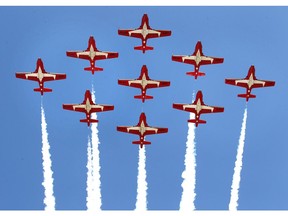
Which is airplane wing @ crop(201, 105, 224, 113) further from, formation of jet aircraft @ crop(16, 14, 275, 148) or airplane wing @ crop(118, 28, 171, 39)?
airplane wing @ crop(118, 28, 171, 39)

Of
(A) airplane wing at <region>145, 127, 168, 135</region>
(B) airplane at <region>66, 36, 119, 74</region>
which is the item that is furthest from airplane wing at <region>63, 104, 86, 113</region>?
(A) airplane wing at <region>145, 127, 168, 135</region>

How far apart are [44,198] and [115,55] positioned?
457 inches

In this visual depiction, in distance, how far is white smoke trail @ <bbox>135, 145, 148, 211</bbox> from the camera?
33.8 m

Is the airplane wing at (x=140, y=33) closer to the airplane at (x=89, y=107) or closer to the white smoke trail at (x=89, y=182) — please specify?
the airplane at (x=89, y=107)

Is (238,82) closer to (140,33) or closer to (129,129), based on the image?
(140,33)

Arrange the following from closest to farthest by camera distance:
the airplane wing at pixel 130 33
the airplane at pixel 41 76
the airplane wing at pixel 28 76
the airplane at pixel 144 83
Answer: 1. the airplane wing at pixel 130 33
2. the airplane at pixel 144 83
3. the airplane at pixel 41 76
4. the airplane wing at pixel 28 76

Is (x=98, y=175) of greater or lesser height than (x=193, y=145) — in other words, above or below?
below

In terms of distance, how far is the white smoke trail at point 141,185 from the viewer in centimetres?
3378

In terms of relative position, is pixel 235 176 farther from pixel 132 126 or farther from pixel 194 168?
pixel 132 126

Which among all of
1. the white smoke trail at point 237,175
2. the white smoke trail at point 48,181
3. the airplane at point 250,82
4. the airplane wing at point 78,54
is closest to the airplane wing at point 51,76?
the airplane wing at point 78,54

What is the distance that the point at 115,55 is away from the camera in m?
28.3

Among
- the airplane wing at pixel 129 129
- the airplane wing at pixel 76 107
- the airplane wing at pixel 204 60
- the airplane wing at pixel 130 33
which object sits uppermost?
the airplane wing at pixel 130 33
